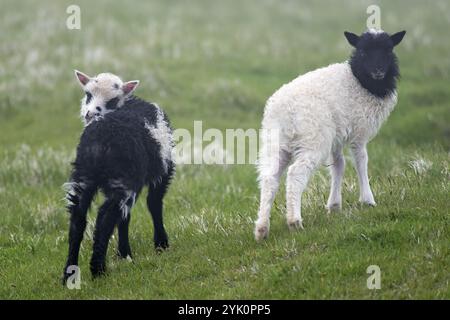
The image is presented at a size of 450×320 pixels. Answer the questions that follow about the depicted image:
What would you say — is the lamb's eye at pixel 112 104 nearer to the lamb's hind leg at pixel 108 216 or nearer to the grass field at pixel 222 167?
the lamb's hind leg at pixel 108 216

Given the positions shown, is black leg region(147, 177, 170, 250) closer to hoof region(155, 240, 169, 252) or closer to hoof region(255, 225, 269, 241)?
hoof region(155, 240, 169, 252)

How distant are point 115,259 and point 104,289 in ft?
3.70

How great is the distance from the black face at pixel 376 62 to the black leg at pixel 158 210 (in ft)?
9.13

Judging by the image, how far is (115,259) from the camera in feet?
28.5

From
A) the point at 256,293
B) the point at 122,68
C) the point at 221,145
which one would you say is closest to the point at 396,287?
the point at 256,293

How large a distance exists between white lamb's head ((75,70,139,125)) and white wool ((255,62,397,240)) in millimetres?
1783

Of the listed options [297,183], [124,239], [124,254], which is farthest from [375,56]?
[124,254]

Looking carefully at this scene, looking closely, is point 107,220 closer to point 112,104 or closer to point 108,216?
point 108,216

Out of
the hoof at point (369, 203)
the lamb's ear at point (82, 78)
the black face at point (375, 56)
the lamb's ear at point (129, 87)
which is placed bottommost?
the hoof at point (369, 203)

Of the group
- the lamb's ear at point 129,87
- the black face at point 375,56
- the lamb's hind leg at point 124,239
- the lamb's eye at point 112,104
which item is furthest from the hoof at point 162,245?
the black face at point 375,56

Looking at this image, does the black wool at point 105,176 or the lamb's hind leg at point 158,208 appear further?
the lamb's hind leg at point 158,208

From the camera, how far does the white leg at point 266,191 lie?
319 inches

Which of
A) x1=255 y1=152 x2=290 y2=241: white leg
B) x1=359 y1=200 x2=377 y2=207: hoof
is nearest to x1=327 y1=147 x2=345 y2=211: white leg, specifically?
x1=359 y1=200 x2=377 y2=207: hoof

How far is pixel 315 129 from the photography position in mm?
8234
